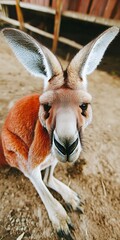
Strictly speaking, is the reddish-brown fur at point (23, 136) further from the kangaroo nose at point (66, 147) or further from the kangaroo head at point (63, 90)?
the kangaroo nose at point (66, 147)

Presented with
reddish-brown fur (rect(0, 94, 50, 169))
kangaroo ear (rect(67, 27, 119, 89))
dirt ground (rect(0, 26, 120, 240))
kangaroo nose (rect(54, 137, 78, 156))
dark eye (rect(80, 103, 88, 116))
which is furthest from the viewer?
dirt ground (rect(0, 26, 120, 240))

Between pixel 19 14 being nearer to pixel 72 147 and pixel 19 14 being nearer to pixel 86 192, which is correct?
pixel 86 192

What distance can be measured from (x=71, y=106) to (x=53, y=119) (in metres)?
0.17

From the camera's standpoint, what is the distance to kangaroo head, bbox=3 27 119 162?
1.52 metres

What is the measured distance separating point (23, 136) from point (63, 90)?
78cm

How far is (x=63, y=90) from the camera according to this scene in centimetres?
171

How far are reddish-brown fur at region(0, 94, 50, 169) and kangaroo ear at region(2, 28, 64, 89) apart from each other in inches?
17.4

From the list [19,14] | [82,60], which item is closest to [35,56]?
[82,60]

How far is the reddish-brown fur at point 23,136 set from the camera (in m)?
2.11

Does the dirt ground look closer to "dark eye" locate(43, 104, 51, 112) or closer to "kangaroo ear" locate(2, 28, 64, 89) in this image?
"dark eye" locate(43, 104, 51, 112)

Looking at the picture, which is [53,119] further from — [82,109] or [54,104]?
[82,109]

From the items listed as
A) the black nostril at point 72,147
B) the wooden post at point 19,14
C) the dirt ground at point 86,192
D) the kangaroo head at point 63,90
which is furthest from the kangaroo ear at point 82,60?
the wooden post at point 19,14

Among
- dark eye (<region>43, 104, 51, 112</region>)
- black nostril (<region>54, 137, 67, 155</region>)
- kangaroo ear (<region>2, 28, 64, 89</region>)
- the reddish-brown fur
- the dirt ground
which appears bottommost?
the dirt ground

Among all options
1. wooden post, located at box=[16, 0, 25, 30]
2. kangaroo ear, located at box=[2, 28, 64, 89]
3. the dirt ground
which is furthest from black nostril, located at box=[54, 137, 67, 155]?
wooden post, located at box=[16, 0, 25, 30]
